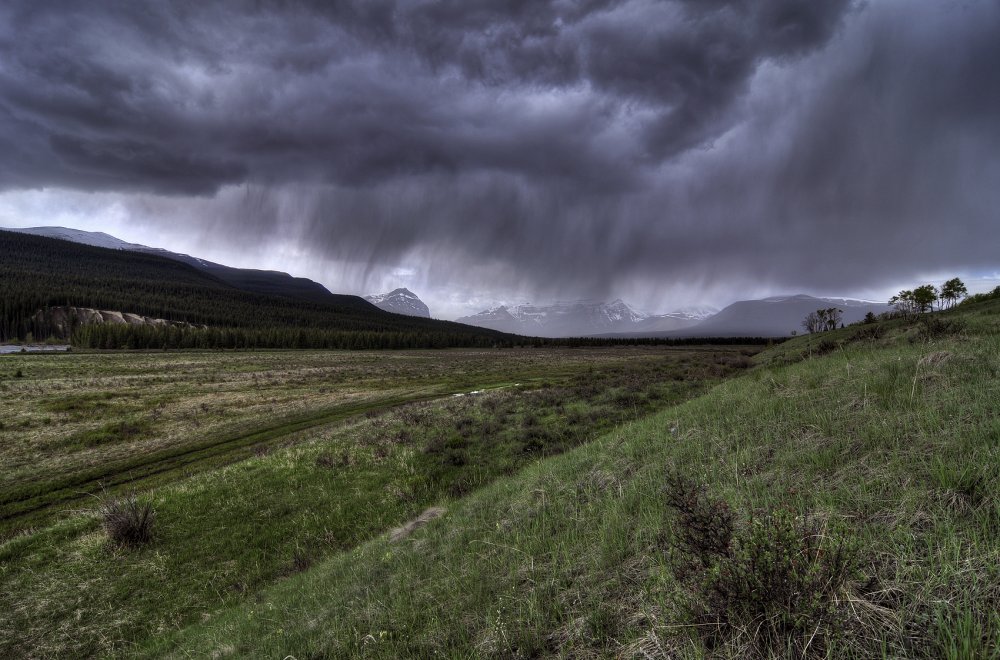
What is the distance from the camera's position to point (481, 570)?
5.23 m

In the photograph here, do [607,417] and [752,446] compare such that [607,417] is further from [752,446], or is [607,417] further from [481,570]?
[481,570]

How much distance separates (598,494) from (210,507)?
13.7 metres

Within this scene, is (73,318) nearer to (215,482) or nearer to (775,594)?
(215,482)

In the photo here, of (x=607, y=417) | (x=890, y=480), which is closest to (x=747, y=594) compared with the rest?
(x=890, y=480)

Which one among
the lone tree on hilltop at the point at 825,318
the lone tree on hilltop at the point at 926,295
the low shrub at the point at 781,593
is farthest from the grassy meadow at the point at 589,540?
the lone tree on hilltop at the point at 926,295

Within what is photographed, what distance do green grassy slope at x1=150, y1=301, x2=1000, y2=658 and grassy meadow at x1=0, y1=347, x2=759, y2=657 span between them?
92.7 inches

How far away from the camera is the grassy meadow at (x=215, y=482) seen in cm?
905

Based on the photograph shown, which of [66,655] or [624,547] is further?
[66,655]

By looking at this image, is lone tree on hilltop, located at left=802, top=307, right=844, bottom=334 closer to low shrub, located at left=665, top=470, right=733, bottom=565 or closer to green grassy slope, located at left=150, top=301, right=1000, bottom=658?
green grassy slope, located at left=150, top=301, right=1000, bottom=658

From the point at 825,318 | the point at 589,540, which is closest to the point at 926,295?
the point at 825,318

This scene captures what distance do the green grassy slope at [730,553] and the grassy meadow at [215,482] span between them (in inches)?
92.7

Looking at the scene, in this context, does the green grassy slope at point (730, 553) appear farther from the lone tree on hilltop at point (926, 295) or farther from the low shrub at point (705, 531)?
the lone tree on hilltop at point (926, 295)

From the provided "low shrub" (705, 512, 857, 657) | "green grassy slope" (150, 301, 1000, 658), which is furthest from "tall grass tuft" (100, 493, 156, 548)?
"low shrub" (705, 512, 857, 657)

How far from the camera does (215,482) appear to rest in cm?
1507
